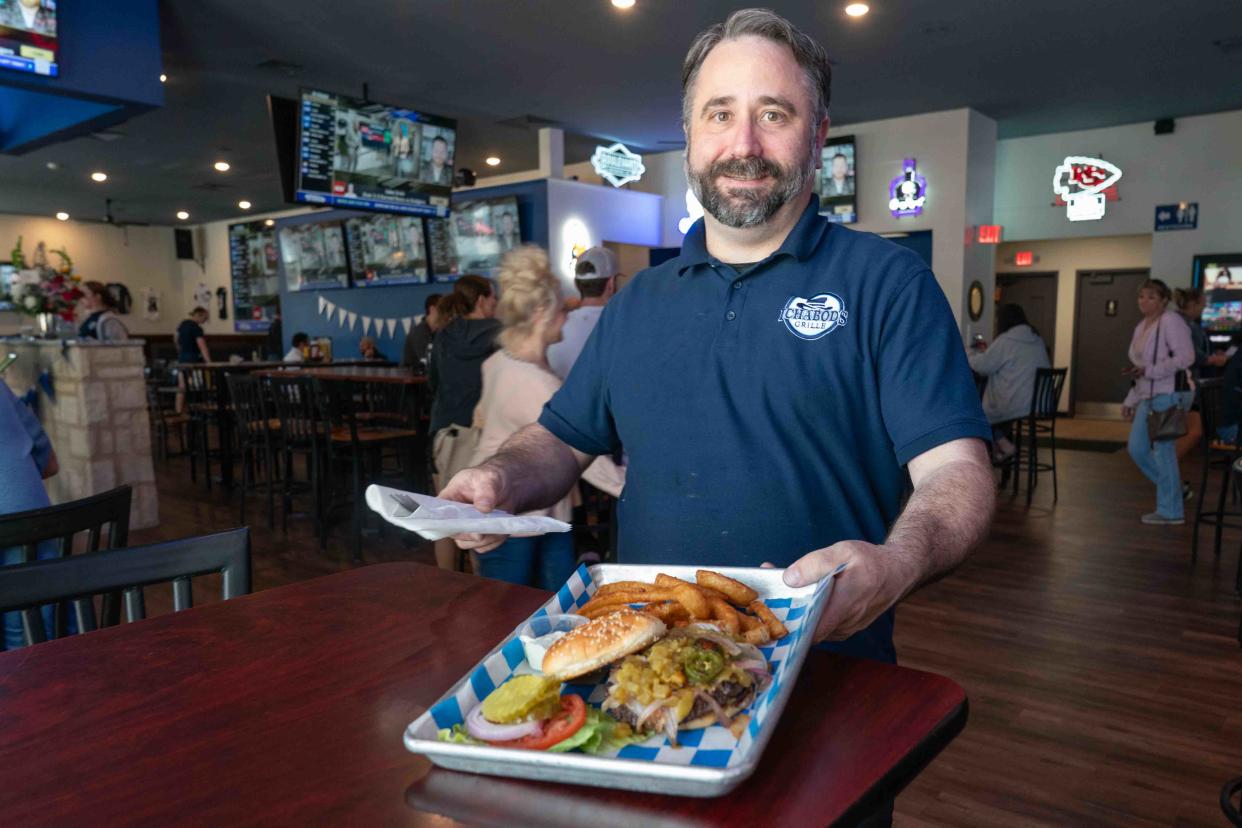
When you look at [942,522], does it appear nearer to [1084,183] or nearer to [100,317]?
[100,317]

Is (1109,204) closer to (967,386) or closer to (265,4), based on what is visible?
(265,4)

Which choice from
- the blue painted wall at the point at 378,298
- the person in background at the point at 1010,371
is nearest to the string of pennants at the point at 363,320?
the blue painted wall at the point at 378,298

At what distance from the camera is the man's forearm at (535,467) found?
4.44 feet

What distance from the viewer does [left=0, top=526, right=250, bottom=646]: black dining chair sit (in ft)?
3.88

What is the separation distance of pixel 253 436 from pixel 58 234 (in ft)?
40.1

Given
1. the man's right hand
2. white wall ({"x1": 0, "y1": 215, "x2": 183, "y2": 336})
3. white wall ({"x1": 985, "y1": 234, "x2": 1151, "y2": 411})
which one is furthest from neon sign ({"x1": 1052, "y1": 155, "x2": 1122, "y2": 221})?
white wall ({"x1": 0, "y1": 215, "x2": 183, "y2": 336})

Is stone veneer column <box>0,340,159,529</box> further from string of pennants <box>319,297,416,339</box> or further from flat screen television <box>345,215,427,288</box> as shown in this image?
string of pennants <box>319,297,416,339</box>

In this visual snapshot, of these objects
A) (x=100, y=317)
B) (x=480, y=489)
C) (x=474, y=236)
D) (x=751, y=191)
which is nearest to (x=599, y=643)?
(x=480, y=489)

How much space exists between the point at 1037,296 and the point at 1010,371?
6.01 metres

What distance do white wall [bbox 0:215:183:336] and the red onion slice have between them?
1663cm

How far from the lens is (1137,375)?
577 cm

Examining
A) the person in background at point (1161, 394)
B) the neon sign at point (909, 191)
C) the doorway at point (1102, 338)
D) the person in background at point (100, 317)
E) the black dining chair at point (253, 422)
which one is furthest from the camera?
the doorway at point (1102, 338)

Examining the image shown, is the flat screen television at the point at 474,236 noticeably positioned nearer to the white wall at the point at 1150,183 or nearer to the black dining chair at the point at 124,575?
the white wall at the point at 1150,183

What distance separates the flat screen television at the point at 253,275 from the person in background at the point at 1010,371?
11.4 metres
